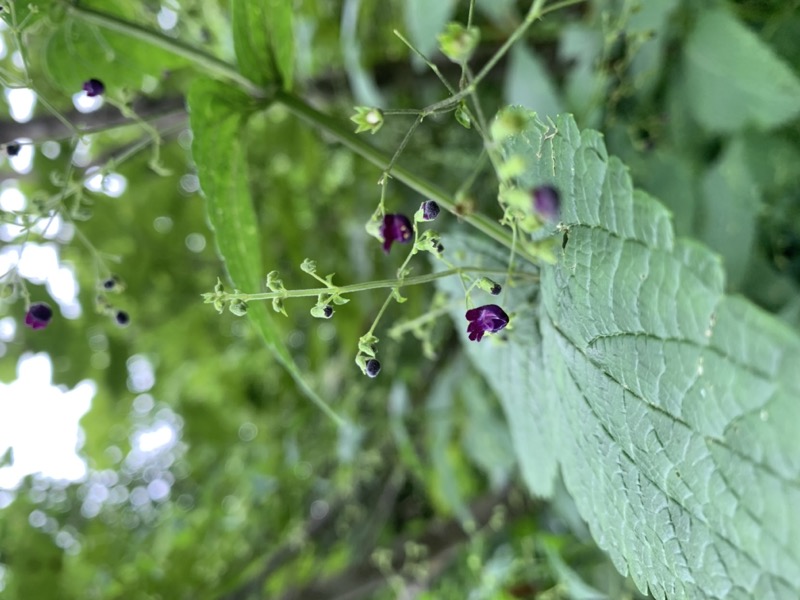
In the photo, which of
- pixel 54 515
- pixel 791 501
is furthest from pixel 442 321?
pixel 54 515

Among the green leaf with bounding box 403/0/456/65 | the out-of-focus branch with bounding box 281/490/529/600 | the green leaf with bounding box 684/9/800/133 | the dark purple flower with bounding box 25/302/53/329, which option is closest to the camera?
the dark purple flower with bounding box 25/302/53/329

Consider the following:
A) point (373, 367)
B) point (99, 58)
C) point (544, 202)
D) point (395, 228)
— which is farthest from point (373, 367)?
point (99, 58)

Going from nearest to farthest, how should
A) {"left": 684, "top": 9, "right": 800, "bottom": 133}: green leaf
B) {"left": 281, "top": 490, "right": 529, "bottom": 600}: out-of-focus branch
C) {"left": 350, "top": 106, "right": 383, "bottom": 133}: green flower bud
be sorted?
{"left": 350, "top": 106, "right": 383, "bottom": 133}: green flower bud, {"left": 684, "top": 9, "right": 800, "bottom": 133}: green leaf, {"left": 281, "top": 490, "right": 529, "bottom": 600}: out-of-focus branch

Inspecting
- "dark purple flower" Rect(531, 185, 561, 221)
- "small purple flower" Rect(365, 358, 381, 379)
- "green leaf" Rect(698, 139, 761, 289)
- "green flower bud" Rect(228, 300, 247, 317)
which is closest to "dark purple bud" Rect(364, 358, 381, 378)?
"small purple flower" Rect(365, 358, 381, 379)

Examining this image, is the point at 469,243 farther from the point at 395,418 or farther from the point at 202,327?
the point at 202,327

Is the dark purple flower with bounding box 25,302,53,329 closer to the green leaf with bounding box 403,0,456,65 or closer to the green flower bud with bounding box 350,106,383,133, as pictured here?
the green flower bud with bounding box 350,106,383,133

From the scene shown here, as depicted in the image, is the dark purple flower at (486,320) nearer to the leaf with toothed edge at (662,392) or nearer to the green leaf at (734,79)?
the leaf with toothed edge at (662,392)

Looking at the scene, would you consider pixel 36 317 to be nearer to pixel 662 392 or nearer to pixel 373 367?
pixel 373 367
